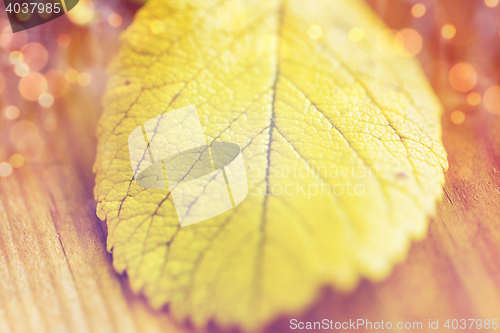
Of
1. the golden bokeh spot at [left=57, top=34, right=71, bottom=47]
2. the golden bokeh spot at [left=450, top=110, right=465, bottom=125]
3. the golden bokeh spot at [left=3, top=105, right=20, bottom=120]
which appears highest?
the golden bokeh spot at [left=450, top=110, right=465, bottom=125]

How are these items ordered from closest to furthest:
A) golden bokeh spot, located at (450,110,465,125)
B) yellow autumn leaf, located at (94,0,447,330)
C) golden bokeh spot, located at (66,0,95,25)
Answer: yellow autumn leaf, located at (94,0,447,330) → golden bokeh spot, located at (450,110,465,125) → golden bokeh spot, located at (66,0,95,25)

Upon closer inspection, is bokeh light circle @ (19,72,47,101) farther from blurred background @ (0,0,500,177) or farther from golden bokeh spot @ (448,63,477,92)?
golden bokeh spot @ (448,63,477,92)

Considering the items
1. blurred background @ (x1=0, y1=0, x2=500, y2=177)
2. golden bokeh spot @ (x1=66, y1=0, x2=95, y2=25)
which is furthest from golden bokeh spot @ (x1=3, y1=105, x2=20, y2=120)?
golden bokeh spot @ (x1=66, y1=0, x2=95, y2=25)

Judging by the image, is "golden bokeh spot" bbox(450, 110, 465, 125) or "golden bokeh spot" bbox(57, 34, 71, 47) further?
"golden bokeh spot" bbox(57, 34, 71, 47)

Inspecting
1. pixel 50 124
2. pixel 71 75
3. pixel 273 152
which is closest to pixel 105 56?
pixel 71 75

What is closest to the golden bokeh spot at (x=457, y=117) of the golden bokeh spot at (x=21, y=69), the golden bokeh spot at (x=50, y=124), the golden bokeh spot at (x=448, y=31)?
the golden bokeh spot at (x=448, y=31)

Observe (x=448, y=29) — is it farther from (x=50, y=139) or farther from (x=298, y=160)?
(x=50, y=139)

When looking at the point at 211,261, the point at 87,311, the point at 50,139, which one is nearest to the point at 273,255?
the point at 211,261

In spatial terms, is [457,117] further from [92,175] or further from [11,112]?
[11,112]
